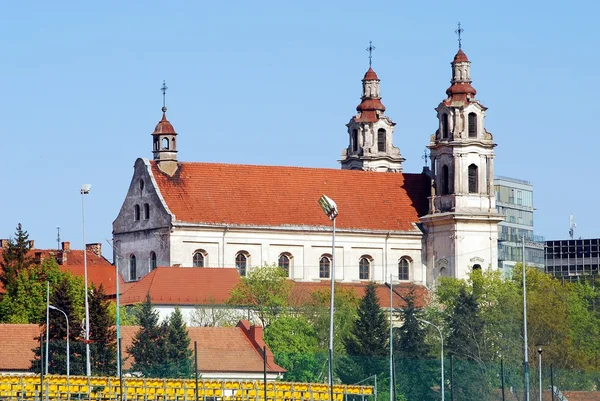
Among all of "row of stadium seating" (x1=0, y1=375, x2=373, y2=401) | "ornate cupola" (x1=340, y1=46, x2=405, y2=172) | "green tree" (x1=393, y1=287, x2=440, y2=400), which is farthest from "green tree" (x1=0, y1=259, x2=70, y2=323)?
"ornate cupola" (x1=340, y1=46, x2=405, y2=172)

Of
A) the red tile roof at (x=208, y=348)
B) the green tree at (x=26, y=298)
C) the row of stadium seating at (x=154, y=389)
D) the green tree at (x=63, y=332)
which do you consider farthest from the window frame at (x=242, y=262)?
the row of stadium seating at (x=154, y=389)

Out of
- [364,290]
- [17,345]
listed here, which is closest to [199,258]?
[364,290]

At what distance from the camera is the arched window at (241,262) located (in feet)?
482

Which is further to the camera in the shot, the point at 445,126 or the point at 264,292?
the point at 445,126

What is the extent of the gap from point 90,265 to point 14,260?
27.9m

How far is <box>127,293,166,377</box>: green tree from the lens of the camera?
367 feet

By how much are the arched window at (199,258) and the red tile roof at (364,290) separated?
6625 mm

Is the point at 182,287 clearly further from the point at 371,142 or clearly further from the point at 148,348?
the point at 371,142

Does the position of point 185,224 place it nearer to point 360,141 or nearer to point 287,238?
point 287,238

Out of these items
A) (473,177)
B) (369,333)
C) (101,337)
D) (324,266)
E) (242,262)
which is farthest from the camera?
(473,177)

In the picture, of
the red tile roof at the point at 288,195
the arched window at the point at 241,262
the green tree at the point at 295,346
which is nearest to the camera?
the green tree at the point at 295,346

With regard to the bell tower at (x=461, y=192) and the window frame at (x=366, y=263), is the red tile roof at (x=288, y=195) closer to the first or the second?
the window frame at (x=366, y=263)

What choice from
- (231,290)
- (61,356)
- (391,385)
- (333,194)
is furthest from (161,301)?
(391,385)

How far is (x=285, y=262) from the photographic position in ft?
489
